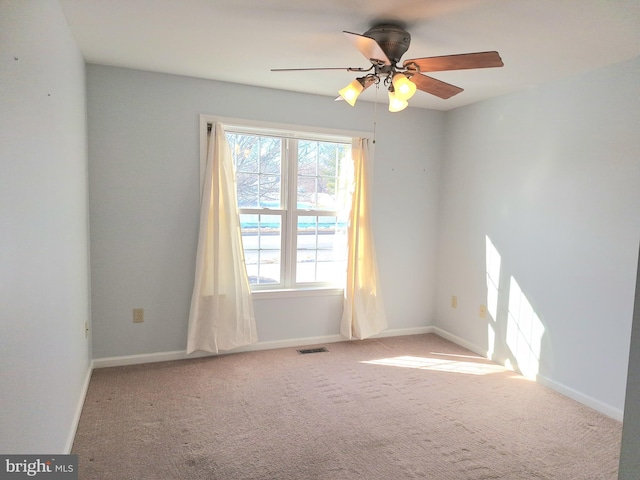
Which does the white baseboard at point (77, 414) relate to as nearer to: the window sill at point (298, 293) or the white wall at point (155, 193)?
the white wall at point (155, 193)

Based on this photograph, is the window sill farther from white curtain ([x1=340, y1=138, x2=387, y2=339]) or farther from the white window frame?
white curtain ([x1=340, y1=138, x2=387, y2=339])

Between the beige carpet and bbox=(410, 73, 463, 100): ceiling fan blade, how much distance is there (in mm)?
2063

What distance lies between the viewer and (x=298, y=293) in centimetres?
383

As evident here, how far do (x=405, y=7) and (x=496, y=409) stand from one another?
255 centimetres

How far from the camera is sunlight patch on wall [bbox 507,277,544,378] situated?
324 centimetres

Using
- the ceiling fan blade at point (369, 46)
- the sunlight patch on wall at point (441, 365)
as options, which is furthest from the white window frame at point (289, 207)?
the ceiling fan blade at point (369, 46)

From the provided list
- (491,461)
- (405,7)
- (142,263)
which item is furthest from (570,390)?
(142,263)

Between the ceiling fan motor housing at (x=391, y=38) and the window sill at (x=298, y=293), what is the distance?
88.7 inches

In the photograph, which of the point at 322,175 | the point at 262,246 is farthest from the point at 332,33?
the point at 262,246

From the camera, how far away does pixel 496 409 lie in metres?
2.77

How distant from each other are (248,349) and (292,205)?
138 cm

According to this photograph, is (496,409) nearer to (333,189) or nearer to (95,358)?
(333,189)

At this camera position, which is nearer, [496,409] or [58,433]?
[58,433]

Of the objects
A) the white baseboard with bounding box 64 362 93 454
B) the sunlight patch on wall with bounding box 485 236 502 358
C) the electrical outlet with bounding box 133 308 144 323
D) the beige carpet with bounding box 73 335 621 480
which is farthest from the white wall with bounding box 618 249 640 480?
the electrical outlet with bounding box 133 308 144 323
